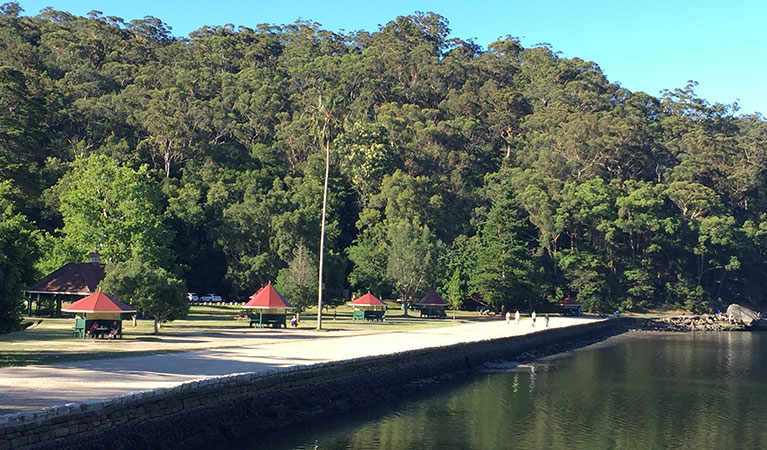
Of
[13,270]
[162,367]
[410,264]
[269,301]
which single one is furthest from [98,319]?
[410,264]

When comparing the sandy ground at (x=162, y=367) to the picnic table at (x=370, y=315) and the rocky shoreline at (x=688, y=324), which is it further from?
the rocky shoreline at (x=688, y=324)

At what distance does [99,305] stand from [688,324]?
68.1 metres

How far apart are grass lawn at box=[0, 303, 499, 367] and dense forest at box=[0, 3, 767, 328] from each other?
18.7ft

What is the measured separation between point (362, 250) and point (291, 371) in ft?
176

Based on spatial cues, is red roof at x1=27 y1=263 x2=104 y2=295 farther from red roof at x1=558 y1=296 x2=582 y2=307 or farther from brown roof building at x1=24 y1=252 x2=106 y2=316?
red roof at x1=558 y1=296 x2=582 y2=307

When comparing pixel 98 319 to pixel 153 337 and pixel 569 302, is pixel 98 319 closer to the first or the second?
pixel 153 337

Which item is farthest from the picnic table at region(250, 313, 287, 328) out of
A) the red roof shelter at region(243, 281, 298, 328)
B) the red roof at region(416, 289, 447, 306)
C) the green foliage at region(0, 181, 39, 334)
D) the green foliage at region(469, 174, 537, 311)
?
the green foliage at region(469, 174, 537, 311)

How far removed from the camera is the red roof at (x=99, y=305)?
33.5 metres

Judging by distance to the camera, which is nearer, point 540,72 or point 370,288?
point 370,288

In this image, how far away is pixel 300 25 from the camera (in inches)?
6427

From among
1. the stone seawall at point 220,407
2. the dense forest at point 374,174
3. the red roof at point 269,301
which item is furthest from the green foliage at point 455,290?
the stone seawall at point 220,407

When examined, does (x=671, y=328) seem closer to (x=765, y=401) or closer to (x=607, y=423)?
(x=765, y=401)

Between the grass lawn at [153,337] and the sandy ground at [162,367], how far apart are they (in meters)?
1.17

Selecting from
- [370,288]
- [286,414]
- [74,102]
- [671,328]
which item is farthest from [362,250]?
[286,414]
